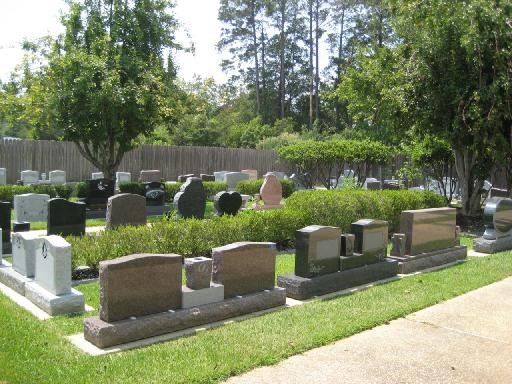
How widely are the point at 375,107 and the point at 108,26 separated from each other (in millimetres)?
10892

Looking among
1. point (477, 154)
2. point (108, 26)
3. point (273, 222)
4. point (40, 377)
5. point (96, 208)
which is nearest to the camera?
point (40, 377)

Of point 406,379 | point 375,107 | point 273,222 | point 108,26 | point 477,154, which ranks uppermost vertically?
point 108,26

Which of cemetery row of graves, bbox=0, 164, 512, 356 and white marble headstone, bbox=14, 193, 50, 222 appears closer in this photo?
cemetery row of graves, bbox=0, 164, 512, 356

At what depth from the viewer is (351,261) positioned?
8.13 meters

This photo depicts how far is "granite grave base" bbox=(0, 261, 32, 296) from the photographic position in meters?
7.24

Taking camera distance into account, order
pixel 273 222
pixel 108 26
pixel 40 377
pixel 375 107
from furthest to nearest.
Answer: pixel 375 107
pixel 108 26
pixel 273 222
pixel 40 377

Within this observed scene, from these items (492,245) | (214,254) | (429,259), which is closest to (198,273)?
(214,254)

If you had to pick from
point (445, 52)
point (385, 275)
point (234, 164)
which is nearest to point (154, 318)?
point (385, 275)

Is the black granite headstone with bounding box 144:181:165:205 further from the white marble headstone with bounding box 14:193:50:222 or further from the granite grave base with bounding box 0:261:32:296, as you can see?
the granite grave base with bounding box 0:261:32:296

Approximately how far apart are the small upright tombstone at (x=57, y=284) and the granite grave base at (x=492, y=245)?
890 centimetres

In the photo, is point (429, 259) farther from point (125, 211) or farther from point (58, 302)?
point (58, 302)

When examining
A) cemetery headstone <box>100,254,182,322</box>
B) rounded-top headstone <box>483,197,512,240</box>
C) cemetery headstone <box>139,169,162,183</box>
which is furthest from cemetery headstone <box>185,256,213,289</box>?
cemetery headstone <box>139,169,162,183</box>

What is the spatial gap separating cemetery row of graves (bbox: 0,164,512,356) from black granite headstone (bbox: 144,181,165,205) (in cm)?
588

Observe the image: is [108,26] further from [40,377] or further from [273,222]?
[40,377]
